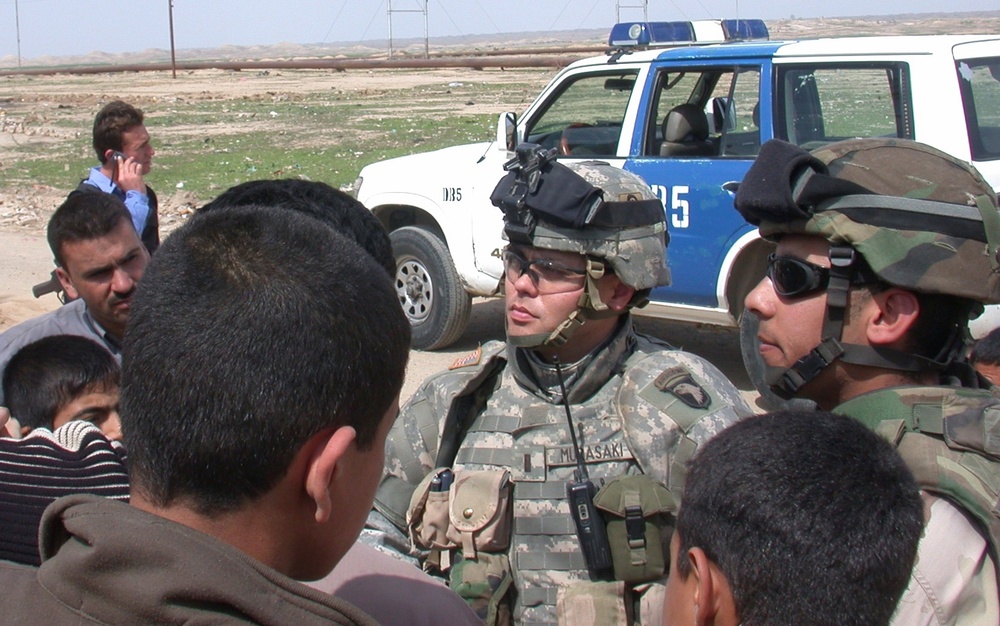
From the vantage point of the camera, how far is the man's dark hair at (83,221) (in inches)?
144

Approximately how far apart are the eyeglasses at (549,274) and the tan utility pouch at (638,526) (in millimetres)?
698

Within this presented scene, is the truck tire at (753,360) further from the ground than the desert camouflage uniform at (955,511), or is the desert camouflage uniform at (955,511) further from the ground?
the desert camouflage uniform at (955,511)

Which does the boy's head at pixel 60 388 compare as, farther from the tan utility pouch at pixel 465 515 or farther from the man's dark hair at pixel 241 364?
the man's dark hair at pixel 241 364

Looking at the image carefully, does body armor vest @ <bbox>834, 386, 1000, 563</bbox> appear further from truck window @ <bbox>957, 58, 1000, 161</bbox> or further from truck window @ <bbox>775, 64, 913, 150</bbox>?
truck window @ <bbox>775, 64, 913, 150</bbox>

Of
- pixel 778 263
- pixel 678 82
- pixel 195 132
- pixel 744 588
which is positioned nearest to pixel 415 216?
pixel 678 82

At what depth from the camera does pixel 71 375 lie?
117 inches

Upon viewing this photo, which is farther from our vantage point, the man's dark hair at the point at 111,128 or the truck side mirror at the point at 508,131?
the truck side mirror at the point at 508,131

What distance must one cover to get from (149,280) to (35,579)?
15.5 inches

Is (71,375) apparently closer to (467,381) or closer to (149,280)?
(467,381)

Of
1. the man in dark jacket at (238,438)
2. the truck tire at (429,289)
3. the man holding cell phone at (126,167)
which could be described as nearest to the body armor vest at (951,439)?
the man in dark jacket at (238,438)

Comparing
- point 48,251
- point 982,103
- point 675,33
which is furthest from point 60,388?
point 48,251

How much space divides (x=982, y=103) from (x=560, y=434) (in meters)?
4.21

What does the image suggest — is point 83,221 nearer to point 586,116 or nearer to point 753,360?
point 753,360

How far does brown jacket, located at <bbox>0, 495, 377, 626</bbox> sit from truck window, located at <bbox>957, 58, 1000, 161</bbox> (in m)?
5.15
